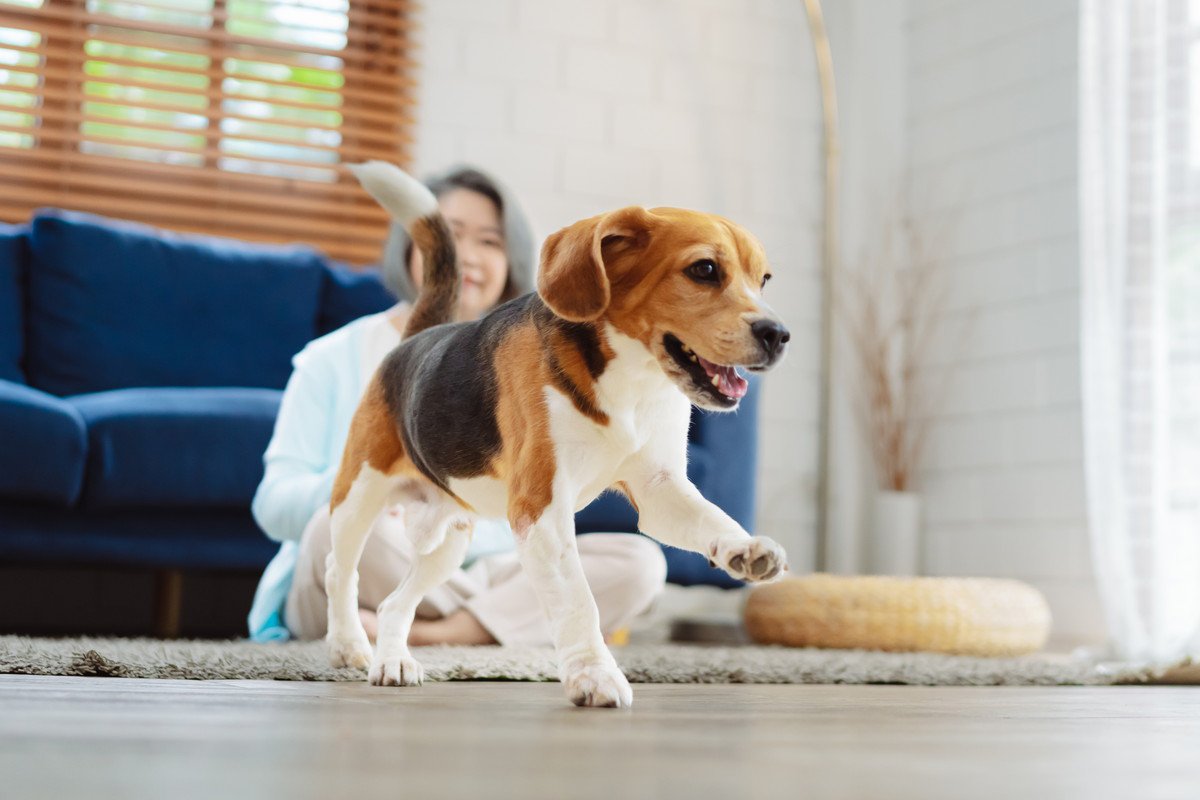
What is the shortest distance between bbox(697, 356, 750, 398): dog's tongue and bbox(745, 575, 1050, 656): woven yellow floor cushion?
1.72 m

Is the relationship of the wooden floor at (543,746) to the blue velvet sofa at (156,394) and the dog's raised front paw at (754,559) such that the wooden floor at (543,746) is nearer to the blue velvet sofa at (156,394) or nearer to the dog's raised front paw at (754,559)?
the dog's raised front paw at (754,559)

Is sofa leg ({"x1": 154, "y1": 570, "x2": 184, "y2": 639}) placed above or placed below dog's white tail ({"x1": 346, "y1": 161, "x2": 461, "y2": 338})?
below

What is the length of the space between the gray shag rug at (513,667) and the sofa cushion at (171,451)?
25.0 inches

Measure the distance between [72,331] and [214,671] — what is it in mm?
1943

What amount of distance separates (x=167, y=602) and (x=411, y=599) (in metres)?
1.67

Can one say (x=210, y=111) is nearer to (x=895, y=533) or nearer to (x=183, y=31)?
(x=183, y=31)

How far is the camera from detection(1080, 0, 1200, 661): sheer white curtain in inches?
120

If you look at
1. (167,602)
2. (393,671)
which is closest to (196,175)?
(167,602)

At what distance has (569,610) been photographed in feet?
3.53

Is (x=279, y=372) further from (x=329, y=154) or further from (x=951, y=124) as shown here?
(x=951, y=124)

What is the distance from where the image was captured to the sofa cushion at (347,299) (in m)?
3.36

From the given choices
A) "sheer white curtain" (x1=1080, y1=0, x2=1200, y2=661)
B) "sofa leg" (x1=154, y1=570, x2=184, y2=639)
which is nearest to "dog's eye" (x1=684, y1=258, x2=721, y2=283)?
"sofa leg" (x1=154, y1=570, x2=184, y2=639)

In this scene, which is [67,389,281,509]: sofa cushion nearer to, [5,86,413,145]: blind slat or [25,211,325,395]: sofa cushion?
[25,211,325,395]: sofa cushion

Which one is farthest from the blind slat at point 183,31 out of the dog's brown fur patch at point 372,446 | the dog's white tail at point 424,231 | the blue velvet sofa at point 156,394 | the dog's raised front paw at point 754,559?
the dog's raised front paw at point 754,559
